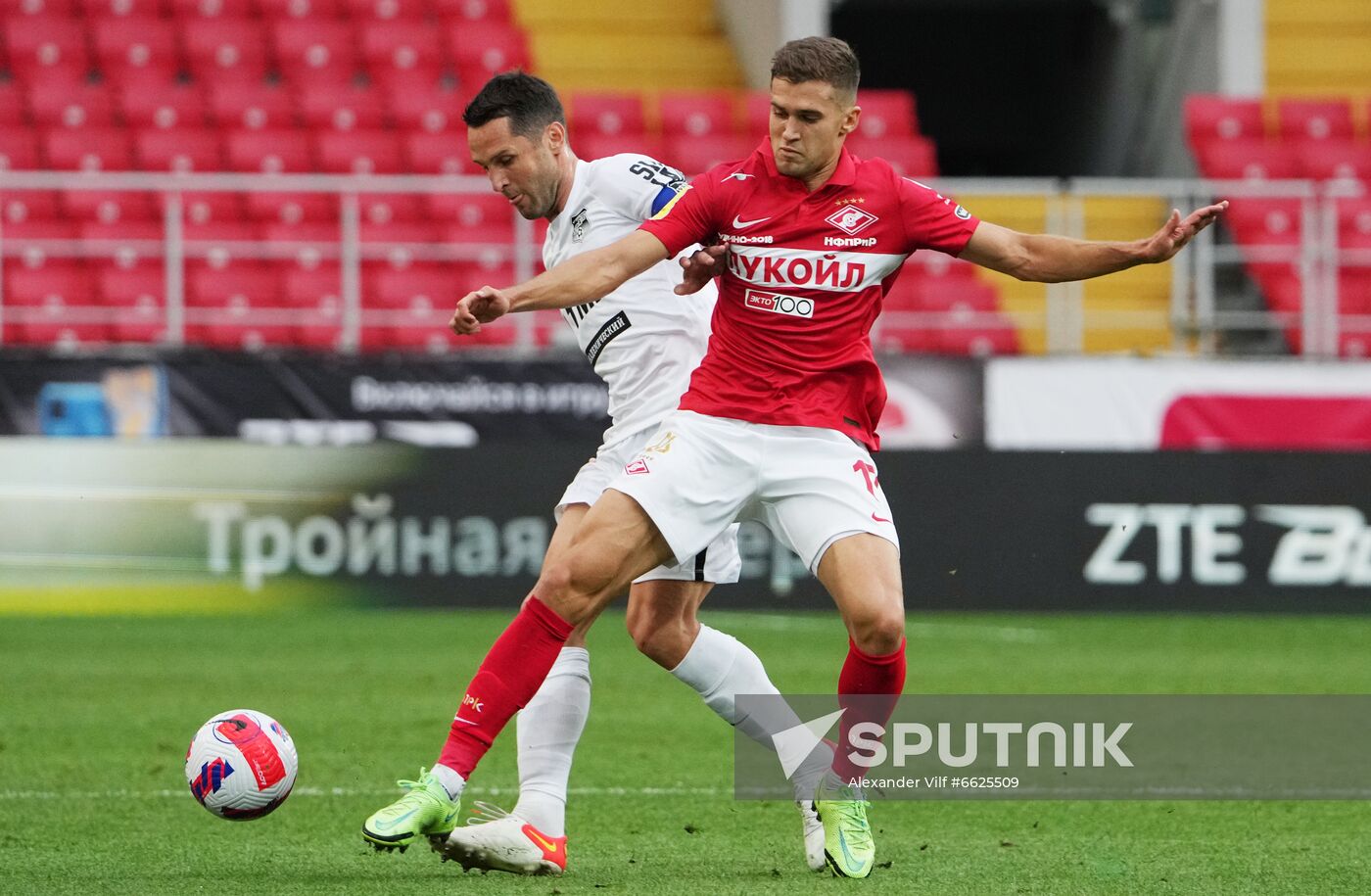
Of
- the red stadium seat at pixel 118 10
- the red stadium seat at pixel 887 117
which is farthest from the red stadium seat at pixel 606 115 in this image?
the red stadium seat at pixel 118 10

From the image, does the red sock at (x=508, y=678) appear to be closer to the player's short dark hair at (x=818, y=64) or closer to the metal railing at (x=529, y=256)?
the player's short dark hair at (x=818, y=64)

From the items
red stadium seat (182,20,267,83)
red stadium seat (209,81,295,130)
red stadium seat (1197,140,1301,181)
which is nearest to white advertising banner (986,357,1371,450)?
red stadium seat (1197,140,1301,181)

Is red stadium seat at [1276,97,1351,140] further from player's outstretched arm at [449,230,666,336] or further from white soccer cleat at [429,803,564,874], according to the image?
white soccer cleat at [429,803,564,874]

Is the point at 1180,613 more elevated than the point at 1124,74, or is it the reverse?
the point at 1124,74

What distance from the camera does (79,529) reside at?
1320cm

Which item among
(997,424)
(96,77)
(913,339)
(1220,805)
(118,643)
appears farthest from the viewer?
(96,77)

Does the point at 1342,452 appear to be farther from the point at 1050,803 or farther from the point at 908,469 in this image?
the point at 1050,803

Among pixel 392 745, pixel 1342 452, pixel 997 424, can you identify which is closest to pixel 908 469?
pixel 997 424

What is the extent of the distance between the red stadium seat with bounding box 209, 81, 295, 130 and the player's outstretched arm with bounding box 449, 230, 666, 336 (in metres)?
13.0

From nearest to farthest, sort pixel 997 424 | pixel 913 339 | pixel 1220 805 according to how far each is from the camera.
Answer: pixel 1220 805, pixel 997 424, pixel 913 339

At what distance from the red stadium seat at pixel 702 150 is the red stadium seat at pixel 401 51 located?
8.87 feet

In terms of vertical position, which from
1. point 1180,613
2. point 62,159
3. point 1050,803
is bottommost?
point 1180,613

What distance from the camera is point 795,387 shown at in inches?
219

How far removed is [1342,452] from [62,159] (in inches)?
423
